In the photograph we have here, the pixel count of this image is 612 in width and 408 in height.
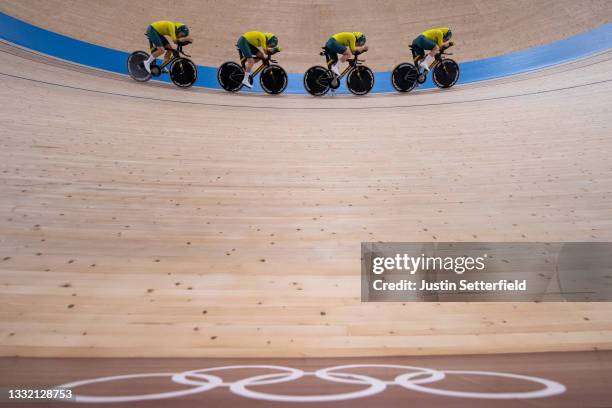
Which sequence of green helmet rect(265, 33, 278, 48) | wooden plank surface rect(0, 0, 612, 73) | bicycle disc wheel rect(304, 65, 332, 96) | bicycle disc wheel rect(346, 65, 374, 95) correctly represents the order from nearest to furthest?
green helmet rect(265, 33, 278, 48) → bicycle disc wheel rect(304, 65, 332, 96) → bicycle disc wheel rect(346, 65, 374, 95) → wooden plank surface rect(0, 0, 612, 73)

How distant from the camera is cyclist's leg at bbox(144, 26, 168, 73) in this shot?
20.5 feet

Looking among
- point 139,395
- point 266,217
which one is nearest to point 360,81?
point 266,217

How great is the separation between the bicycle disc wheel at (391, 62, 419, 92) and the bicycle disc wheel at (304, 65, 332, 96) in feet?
3.72

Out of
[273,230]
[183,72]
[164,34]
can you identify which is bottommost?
[273,230]

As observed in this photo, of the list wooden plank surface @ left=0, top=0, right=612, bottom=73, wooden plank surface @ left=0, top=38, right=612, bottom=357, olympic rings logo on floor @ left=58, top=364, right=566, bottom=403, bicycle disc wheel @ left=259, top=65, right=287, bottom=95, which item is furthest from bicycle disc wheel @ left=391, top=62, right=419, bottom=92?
olympic rings logo on floor @ left=58, top=364, right=566, bottom=403

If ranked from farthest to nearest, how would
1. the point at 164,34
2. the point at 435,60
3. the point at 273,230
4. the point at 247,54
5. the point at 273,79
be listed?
the point at 435,60 < the point at 273,79 < the point at 164,34 < the point at 247,54 < the point at 273,230

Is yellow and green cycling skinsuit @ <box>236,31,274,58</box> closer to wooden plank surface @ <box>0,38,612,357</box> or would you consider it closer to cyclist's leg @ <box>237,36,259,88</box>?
cyclist's leg @ <box>237,36,259,88</box>

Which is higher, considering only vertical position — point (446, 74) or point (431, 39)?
point (431, 39)

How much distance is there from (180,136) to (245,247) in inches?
89.2

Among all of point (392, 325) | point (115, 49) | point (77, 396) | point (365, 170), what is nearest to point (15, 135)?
point (365, 170)

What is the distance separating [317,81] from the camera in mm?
Result: 6637

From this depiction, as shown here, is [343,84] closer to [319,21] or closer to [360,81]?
[360,81]

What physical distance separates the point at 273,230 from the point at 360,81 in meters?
4.97

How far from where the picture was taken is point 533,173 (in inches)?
122
